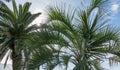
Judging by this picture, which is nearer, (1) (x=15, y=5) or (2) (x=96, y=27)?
(2) (x=96, y=27)

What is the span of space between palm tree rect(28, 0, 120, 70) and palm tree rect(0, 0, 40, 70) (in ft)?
50.2

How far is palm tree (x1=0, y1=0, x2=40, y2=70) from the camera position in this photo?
26489 mm

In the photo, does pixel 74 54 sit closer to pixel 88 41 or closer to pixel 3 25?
pixel 88 41

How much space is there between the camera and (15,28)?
27047 mm

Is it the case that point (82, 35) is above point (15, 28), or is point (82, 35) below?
below

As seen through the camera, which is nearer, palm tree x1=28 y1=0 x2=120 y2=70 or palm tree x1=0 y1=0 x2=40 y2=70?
palm tree x1=28 y1=0 x2=120 y2=70

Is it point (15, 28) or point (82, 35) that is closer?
point (82, 35)

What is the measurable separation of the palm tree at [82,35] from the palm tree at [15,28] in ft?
50.2

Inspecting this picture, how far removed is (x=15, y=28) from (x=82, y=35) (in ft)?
55.4

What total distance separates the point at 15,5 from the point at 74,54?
17542 millimetres

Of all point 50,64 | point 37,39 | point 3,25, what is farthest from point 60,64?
point 3,25

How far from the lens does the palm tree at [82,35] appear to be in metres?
10.6

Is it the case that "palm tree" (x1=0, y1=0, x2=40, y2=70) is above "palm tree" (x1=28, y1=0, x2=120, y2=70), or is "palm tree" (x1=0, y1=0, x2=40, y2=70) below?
above

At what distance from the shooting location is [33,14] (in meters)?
28.2
